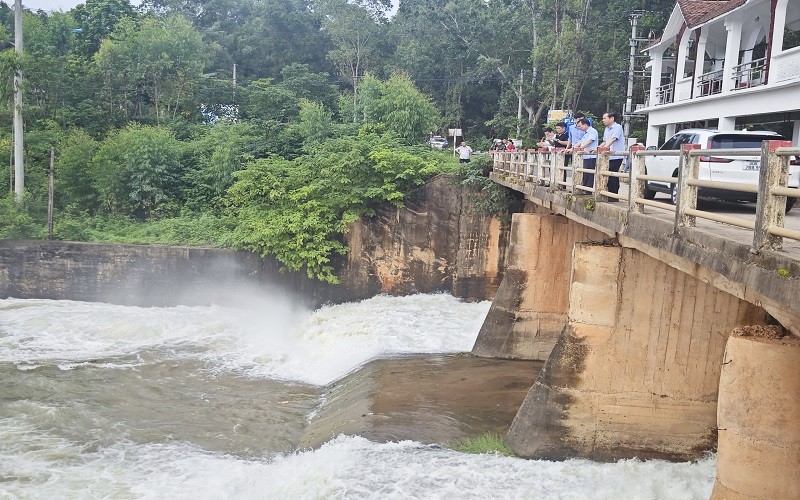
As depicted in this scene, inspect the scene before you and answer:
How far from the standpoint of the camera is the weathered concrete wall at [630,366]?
9.57 meters

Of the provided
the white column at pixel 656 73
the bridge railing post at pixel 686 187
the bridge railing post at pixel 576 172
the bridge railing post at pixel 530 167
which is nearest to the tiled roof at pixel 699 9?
the white column at pixel 656 73

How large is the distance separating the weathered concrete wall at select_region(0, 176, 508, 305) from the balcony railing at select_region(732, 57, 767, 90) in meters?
8.35

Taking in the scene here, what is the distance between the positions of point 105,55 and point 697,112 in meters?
28.7

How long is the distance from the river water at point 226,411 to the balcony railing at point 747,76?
1025cm

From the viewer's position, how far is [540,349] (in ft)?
51.3

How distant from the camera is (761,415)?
6102 millimetres

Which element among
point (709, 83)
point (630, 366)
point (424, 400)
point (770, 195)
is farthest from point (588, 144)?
point (709, 83)

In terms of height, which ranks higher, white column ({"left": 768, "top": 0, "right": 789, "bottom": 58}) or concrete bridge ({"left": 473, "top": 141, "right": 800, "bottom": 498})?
white column ({"left": 768, "top": 0, "right": 789, "bottom": 58})

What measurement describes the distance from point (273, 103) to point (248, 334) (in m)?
18.9

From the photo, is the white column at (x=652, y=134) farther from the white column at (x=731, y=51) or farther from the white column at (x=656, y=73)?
the white column at (x=731, y=51)

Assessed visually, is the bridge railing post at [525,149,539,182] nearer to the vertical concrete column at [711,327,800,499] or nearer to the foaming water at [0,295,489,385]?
the foaming water at [0,295,489,385]

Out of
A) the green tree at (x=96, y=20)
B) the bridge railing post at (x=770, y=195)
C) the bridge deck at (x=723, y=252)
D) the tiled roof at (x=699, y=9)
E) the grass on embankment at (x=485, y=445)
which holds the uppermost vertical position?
the green tree at (x=96, y=20)

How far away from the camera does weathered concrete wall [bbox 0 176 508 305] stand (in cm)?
2094

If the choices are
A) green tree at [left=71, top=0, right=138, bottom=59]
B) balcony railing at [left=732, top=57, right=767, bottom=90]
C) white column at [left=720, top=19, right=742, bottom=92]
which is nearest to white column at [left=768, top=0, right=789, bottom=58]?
balcony railing at [left=732, top=57, right=767, bottom=90]
